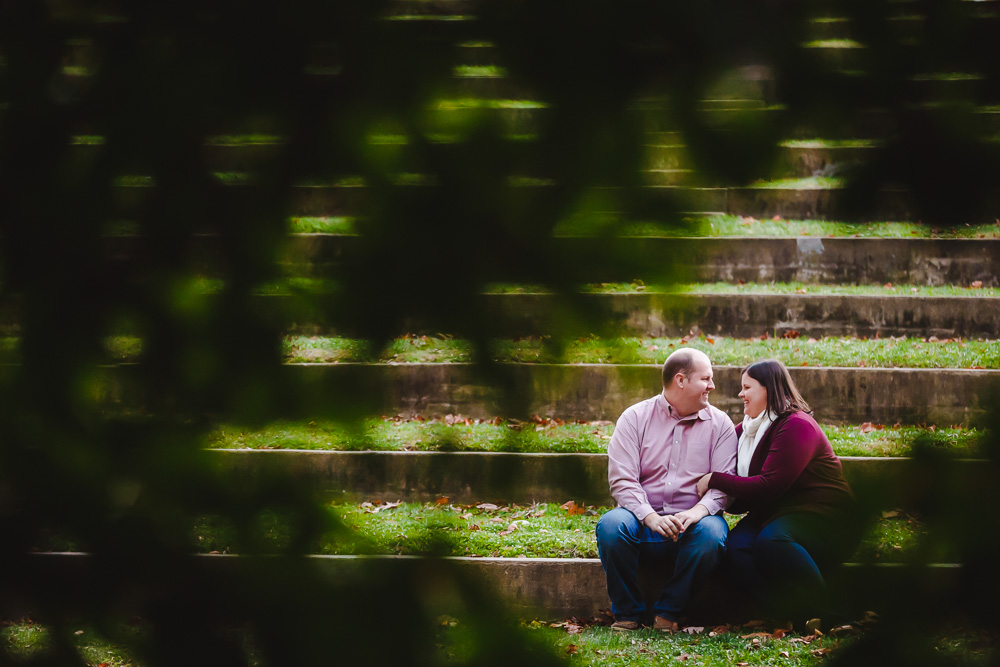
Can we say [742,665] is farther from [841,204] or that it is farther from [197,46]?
[197,46]

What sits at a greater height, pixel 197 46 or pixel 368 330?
pixel 197 46

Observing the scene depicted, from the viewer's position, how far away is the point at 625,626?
3.96 m

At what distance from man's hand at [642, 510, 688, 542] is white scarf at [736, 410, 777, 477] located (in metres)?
0.41

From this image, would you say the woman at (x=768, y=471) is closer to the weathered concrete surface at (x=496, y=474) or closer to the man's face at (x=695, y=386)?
the man's face at (x=695, y=386)

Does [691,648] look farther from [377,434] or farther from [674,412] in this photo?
[377,434]

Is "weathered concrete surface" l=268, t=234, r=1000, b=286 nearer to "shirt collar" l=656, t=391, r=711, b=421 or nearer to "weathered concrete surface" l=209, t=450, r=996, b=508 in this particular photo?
Answer: "shirt collar" l=656, t=391, r=711, b=421

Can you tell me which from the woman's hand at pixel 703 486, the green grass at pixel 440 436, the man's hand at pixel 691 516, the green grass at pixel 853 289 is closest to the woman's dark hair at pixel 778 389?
the woman's hand at pixel 703 486

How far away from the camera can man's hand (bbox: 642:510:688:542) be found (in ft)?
13.0

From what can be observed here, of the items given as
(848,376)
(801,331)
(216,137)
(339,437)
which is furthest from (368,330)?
(801,331)

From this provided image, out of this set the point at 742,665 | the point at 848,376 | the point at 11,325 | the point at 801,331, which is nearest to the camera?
the point at 11,325

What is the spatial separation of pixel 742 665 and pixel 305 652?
3178mm

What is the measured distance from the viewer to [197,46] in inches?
33.7

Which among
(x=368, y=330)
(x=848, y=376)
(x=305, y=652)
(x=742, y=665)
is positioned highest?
(x=368, y=330)

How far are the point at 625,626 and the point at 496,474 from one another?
133 inches
